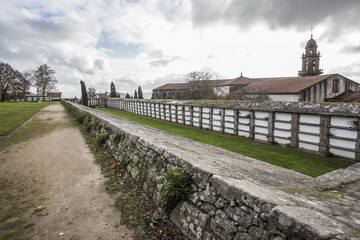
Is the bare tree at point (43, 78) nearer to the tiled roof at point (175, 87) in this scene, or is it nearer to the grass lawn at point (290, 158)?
the tiled roof at point (175, 87)

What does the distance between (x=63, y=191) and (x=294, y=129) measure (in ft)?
34.0

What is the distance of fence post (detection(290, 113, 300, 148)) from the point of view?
9416mm

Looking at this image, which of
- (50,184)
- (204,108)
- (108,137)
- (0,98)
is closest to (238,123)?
(204,108)

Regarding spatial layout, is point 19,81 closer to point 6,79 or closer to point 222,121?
point 6,79

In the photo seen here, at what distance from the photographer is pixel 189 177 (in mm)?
3490

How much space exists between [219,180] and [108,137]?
7398 mm

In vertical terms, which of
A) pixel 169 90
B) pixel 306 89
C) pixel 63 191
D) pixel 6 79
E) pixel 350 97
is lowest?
pixel 63 191

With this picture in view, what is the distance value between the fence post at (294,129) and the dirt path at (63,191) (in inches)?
360

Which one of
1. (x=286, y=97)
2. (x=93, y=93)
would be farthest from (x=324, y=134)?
(x=93, y=93)

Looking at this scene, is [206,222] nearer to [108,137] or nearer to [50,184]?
[50,184]

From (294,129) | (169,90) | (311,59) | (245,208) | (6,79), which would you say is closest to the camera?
(245,208)

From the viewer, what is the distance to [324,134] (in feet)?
27.5

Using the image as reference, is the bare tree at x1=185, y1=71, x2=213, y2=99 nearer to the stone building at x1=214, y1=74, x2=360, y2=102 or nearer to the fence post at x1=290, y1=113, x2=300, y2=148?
the stone building at x1=214, y1=74, x2=360, y2=102

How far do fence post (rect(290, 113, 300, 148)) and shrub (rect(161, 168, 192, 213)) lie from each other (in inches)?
328
